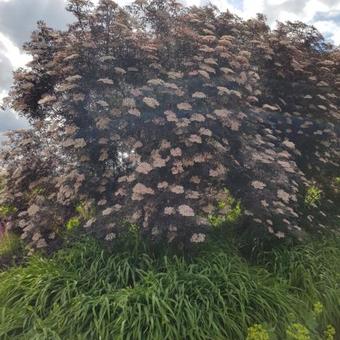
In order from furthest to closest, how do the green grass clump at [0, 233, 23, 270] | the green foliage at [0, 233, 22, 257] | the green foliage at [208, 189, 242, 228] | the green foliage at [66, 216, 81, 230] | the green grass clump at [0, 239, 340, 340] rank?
the green foliage at [0, 233, 22, 257], the green grass clump at [0, 233, 23, 270], the green foliage at [66, 216, 81, 230], the green foliage at [208, 189, 242, 228], the green grass clump at [0, 239, 340, 340]

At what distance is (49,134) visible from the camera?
5191 mm

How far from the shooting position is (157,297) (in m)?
3.61

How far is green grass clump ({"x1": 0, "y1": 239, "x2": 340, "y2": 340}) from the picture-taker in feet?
11.5

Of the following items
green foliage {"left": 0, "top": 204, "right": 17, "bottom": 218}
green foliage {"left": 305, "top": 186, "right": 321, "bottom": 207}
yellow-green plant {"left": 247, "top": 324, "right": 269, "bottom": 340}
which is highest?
green foliage {"left": 305, "top": 186, "right": 321, "bottom": 207}

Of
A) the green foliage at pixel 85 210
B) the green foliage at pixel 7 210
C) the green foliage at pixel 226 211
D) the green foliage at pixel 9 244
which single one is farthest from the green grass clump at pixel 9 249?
the green foliage at pixel 226 211

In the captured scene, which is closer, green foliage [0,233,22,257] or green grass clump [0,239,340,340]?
green grass clump [0,239,340,340]

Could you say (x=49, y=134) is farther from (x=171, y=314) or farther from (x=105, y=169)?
(x=171, y=314)

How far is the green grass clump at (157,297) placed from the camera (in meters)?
3.50

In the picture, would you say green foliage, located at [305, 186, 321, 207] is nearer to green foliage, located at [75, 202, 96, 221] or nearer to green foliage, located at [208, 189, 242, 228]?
green foliage, located at [208, 189, 242, 228]

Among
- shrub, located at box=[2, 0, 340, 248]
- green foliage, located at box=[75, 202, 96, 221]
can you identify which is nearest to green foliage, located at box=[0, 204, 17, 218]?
shrub, located at box=[2, 0, 340, 248]

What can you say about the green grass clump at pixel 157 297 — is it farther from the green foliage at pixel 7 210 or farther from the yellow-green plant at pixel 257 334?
the green foliage at pixel 7 210

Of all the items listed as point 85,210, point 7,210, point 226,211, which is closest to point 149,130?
point 226,211

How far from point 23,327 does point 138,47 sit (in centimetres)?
292

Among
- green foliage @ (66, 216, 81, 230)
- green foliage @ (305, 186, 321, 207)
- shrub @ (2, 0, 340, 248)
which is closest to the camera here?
shrub @ (2, 0, 340, 248)
